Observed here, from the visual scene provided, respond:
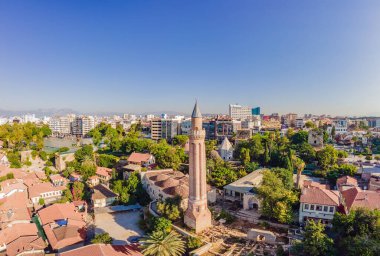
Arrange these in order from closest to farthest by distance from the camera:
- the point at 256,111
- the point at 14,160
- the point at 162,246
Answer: the point at 162,246
the point at 14,160
the point at 256,111

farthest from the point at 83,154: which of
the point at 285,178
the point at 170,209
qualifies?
the point at 285,178

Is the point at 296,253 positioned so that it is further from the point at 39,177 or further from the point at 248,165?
the point at 39,177

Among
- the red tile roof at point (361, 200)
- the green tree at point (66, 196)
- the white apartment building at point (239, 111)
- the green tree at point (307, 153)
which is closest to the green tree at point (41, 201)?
the green tree at point (66, 196)

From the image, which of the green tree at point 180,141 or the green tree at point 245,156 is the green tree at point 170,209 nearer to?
the green tree at point 245,156

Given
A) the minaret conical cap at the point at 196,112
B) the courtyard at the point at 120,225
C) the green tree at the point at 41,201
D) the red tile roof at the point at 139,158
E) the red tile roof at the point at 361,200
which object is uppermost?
the minaret conical cap at the point at 196,112

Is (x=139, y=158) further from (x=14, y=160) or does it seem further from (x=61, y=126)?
(x=61, y=126)

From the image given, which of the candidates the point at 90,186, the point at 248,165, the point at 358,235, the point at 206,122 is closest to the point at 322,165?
the point at 248,165
